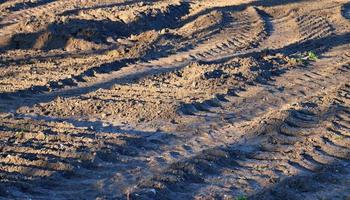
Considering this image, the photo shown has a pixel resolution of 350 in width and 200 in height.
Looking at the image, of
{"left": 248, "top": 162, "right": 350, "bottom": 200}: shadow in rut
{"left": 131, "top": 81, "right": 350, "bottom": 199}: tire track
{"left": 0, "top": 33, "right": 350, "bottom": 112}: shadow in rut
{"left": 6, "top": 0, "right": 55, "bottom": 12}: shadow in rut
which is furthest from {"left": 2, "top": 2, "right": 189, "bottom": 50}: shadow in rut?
{"left": 248, "top": 162, "right": 350, "bottom": 200}: shadow in rut

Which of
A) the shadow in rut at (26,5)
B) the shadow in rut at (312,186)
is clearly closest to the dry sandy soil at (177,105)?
the shadow in rut at (312,186)

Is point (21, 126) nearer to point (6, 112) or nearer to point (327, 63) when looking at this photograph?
point (6, 112)

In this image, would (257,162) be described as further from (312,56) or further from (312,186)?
(312,56)

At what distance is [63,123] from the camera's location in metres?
9.04

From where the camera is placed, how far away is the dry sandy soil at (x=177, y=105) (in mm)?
7246

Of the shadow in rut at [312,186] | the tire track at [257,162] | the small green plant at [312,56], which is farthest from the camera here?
the small green plant at [312,56]

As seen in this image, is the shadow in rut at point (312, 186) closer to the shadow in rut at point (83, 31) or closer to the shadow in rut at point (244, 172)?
the shadow in rut at point (244, 172)

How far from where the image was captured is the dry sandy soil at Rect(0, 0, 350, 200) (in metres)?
7.25

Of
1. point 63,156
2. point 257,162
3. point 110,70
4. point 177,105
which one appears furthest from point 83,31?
point 257,162

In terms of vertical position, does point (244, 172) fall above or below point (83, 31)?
below

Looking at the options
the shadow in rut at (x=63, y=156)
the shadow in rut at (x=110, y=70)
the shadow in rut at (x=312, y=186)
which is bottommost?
the shadow in rut at (x=312, y=186)

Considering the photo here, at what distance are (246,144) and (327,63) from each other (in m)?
4.82

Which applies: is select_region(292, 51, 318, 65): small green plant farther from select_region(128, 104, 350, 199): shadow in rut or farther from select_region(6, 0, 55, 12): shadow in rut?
select_region(6, 0, 55, 12): shadow in rut

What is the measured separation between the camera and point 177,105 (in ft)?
31.8
